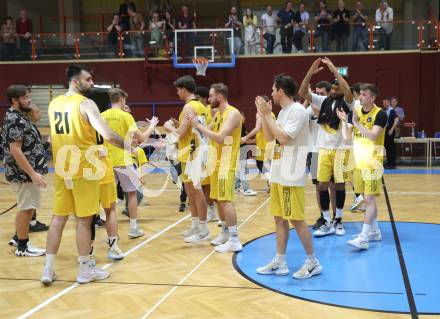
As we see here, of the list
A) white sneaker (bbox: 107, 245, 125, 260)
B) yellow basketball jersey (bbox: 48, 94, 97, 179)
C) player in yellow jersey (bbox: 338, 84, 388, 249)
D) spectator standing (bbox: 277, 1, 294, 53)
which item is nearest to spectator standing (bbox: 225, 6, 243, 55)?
spectator standing (bbox: 277, 1, 294, 53)

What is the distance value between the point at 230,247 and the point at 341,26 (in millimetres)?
13023

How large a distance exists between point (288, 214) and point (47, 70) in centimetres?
1641

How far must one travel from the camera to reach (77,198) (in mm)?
5008

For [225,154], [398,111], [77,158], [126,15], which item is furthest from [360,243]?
[126,15]

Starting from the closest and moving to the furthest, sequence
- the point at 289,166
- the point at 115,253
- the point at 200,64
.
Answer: the point at 289,166 < the point at 115,253 < the point at 200,64

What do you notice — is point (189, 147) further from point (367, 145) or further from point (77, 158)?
point (367, 145)

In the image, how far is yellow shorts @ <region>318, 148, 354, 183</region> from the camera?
690 cm

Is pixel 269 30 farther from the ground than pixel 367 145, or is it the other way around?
pixel 269 30

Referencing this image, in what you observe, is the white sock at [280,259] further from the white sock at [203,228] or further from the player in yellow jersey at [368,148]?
the white sock at [203,228]

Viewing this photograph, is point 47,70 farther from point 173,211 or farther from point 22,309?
point 22,309

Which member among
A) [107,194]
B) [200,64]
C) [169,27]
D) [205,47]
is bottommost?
[107,194]

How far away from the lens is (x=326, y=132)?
7.02 meters

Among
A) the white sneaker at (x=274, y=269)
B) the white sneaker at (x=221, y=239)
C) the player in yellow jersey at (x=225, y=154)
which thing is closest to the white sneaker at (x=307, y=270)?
the white sneaker at (x=274, y=269)

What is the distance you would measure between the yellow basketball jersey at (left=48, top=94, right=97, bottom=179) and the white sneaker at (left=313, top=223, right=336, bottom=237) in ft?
11.2
